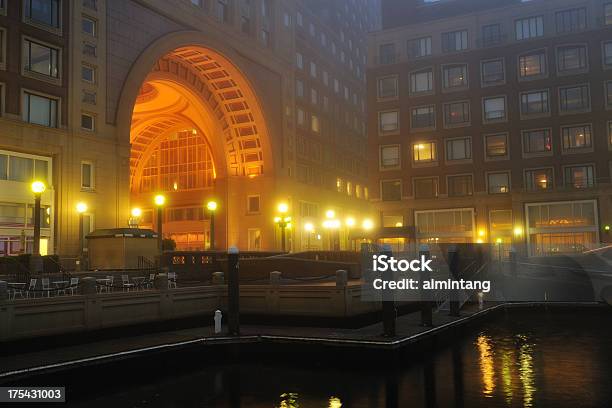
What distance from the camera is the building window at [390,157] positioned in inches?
3130

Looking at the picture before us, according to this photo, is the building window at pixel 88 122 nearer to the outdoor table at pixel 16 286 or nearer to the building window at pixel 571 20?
the outdoor table at pixel 16 286

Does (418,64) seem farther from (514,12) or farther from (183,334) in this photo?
(183,334)

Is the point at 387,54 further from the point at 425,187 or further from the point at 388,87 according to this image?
the point at 425,187

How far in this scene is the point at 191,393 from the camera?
60.8ft

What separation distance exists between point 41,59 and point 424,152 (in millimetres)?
48000

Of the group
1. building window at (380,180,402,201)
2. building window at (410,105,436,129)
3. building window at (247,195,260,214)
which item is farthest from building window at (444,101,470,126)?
building window at (247,195,260,214)

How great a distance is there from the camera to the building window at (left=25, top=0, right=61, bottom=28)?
146ft

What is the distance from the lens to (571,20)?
240 feet

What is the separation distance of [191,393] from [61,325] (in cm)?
595

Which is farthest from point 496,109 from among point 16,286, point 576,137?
point 16,286

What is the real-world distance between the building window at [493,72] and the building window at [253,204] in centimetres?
3188

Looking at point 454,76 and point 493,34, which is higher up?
point 493,34

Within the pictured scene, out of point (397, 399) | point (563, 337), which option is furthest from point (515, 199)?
point (397, 399)

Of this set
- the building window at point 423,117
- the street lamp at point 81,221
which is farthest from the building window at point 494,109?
the street lamp at point 81,221
